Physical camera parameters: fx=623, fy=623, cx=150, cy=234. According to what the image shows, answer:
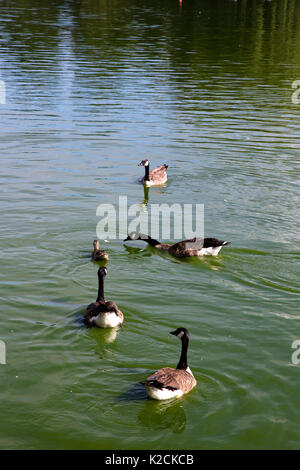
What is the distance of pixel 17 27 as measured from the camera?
60906 millimetres

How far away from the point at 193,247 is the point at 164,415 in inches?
271

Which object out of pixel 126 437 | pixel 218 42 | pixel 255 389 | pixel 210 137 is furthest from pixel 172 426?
pixel 218 42

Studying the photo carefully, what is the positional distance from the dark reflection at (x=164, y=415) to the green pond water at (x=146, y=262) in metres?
A: 0.03

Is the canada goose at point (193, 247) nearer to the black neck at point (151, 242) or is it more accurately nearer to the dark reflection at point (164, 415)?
the black neck at point (151, 242)

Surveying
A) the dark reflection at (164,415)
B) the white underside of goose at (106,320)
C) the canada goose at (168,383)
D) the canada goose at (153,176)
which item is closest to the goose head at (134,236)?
the white underside of goose at (106,320)

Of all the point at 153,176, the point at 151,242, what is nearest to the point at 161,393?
the point at 151,242

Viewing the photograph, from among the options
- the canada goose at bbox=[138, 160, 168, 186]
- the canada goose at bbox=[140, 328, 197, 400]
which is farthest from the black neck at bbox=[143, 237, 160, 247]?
the canada goose at bbox=[140, 328, 197, 400]

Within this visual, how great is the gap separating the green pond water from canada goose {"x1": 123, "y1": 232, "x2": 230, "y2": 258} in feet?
0.80

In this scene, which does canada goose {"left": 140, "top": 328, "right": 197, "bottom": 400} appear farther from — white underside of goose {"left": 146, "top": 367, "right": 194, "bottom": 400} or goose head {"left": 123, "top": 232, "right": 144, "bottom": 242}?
goose head {"left": 123, "top": 232, "right": 144, "bottom": 242}

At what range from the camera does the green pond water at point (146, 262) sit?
10422 millimetres

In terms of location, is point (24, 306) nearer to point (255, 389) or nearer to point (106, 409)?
point (106, 409)

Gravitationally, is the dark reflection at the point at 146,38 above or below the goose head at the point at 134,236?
above

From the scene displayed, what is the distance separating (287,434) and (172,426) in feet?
6.12

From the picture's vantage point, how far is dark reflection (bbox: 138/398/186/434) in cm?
1012
